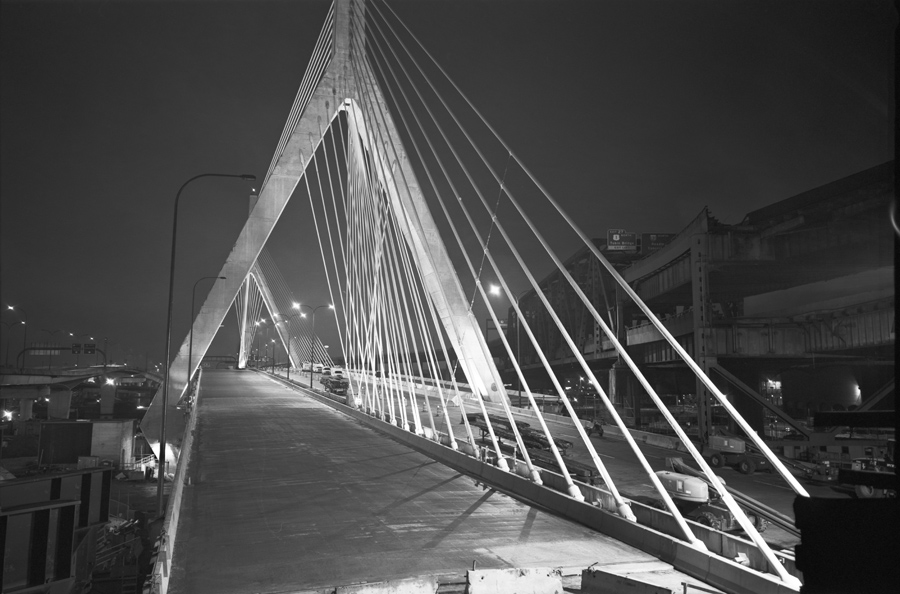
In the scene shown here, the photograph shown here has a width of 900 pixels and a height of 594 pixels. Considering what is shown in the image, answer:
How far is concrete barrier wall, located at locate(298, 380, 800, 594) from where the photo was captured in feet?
26.5

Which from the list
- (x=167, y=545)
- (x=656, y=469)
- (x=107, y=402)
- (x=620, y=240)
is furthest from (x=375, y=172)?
(x=107, y=402)

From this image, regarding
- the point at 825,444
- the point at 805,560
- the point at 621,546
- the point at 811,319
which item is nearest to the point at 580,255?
the point at 811,319

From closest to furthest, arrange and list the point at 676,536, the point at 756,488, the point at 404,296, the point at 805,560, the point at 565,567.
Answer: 1. the point at 805,560
2. the point at 565,567
3. the point at 676,536
4. the point at 756,488
5. the point at 404,296

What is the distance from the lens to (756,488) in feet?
58.6

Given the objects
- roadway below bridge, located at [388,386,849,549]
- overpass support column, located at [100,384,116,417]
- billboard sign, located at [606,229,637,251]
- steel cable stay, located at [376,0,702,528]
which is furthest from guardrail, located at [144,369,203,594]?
overpass support column, located at [100,384,116,417]

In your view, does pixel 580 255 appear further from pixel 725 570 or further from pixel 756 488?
pixel 725 570

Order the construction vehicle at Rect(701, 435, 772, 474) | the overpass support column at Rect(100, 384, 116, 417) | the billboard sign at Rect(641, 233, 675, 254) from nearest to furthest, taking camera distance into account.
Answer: the construction vehicle at Rect(701, 435, 772, 474) → the billboard sign at Rect(641, 233, 675, 254) → the overpass support column at Rect(100, 384, 116, 417)

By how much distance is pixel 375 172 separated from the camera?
91.4 feet

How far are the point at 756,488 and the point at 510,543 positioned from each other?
1040 cm

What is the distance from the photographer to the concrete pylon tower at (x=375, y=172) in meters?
26.3

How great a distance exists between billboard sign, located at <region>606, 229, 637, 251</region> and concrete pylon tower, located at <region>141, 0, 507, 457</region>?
26.9 meters

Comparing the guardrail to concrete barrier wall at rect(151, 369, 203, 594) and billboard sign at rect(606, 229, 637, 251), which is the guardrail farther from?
billboard sign at rect(606, 229, 637, 251)

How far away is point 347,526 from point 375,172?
61.0 ft

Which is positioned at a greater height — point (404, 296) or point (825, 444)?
point (404, 296)
